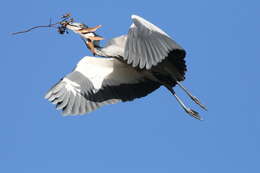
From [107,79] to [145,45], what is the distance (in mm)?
1742

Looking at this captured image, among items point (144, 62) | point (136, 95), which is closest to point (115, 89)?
point (136, 95)

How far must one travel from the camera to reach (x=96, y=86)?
1144 centimetres

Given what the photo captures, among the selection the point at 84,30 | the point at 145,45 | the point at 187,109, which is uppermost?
the point at 84,30

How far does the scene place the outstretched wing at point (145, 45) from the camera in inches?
385

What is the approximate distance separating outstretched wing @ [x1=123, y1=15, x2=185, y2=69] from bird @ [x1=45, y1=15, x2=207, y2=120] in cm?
60

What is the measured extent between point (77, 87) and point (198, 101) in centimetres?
161

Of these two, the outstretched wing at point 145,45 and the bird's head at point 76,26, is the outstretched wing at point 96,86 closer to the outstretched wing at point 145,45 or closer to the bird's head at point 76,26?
the bird's head at point 76,26

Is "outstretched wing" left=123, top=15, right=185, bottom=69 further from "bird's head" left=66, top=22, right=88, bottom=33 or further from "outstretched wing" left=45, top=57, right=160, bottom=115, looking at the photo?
"outstretched wing" left=45, top=57, right=160, bottom=115

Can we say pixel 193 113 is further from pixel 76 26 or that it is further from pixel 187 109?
pixel 76 26

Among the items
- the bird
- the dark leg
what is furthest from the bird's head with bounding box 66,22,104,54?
the dark leg

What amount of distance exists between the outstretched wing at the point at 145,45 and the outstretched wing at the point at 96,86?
1404mm

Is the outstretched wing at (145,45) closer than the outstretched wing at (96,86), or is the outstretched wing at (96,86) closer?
the outstretched wing at (145,45)

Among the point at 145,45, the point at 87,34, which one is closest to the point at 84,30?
the point at 87,34

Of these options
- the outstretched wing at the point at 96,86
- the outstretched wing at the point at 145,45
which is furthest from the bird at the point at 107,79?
the outstretched wing at the point at 145,45
